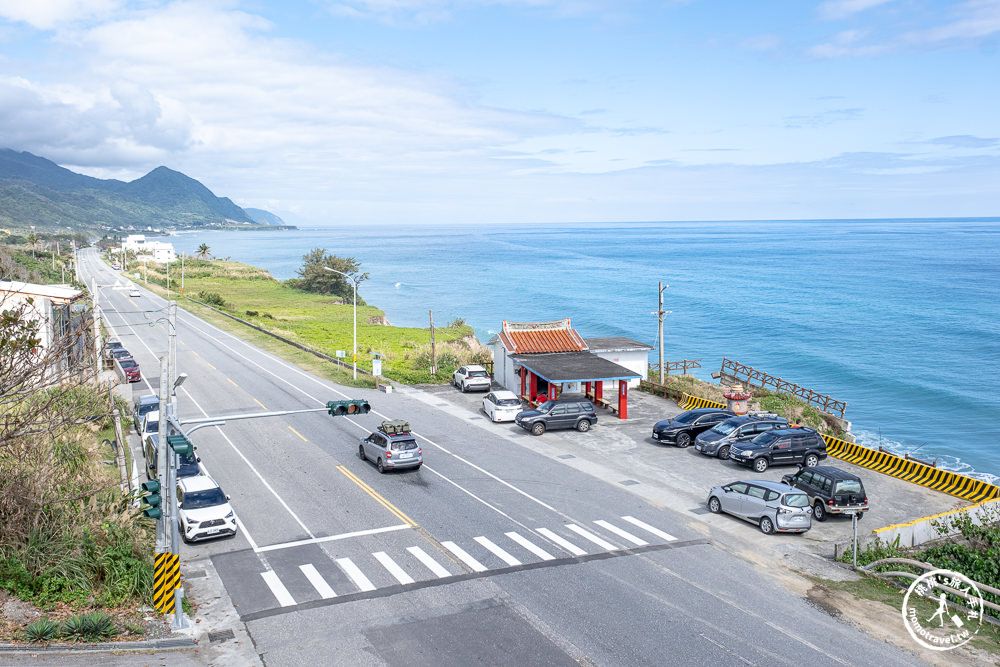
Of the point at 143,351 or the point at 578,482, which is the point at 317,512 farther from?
the point at 143,351

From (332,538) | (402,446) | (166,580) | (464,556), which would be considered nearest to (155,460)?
(402,446)

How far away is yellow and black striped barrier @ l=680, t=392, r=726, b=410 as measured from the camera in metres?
39.3

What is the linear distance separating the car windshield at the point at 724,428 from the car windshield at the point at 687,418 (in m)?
1.43

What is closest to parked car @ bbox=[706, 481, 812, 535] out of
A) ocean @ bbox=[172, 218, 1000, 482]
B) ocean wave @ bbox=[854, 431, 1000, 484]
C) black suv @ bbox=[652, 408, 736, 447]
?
black suv @ bbox=[652, 408, 736, 447]

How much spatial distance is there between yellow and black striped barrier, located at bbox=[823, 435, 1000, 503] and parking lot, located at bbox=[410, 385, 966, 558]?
0.53 meters

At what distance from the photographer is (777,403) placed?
44062mm

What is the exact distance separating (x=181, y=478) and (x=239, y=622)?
932 cm

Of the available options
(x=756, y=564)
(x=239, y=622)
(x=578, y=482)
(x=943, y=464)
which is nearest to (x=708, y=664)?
(x=756, y=564)

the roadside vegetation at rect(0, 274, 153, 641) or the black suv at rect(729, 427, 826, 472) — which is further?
the black suv at rect(729, 427, 826, 472)

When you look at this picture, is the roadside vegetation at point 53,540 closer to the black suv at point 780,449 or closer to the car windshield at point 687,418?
the black suv at point 780,449

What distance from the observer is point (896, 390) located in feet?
212

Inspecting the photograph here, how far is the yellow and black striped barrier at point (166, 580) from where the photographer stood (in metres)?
16.4

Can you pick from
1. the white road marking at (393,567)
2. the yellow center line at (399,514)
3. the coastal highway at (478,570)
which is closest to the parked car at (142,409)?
the coastal highway at (478,570)

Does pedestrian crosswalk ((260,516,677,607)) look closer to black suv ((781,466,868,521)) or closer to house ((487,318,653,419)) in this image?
black suv ((781,466,868,521))
